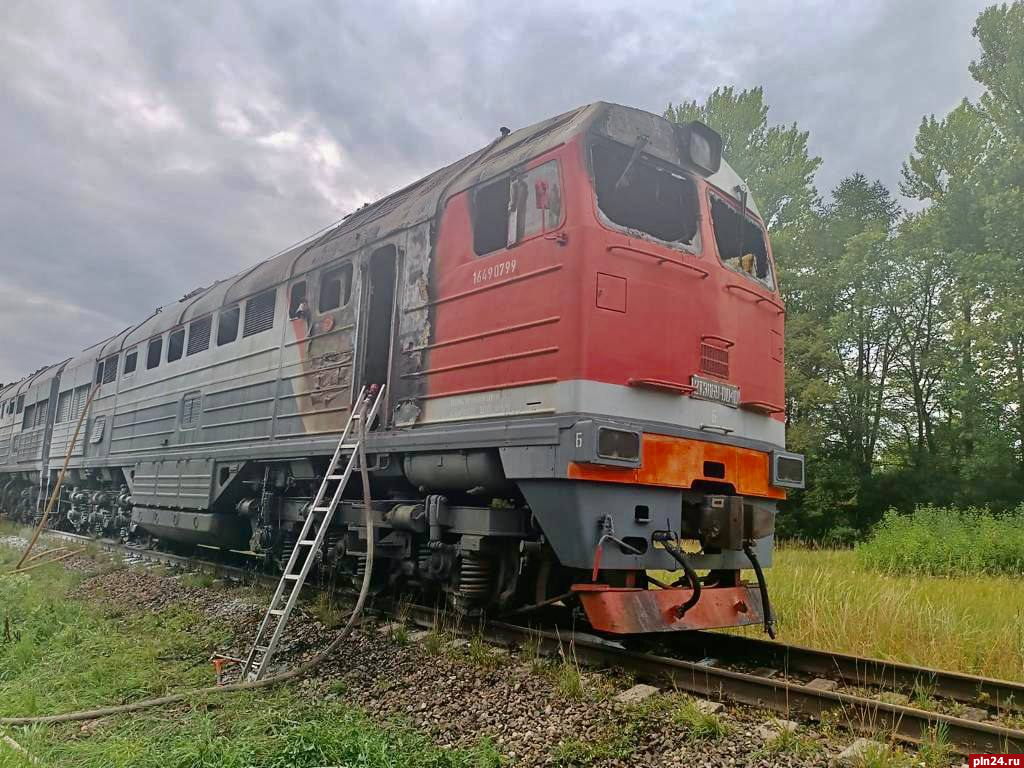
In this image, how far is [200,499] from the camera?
9273 mm

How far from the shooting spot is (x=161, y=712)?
4484mm

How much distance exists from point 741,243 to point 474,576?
139 inches

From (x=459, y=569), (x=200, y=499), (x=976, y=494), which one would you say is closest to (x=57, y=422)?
(x=200, y=499)

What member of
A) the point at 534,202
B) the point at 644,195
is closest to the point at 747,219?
the point at 644,195

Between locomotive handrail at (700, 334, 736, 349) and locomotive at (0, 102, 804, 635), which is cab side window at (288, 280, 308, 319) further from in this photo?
locomotive handrail at (700, 334, 736, 349)

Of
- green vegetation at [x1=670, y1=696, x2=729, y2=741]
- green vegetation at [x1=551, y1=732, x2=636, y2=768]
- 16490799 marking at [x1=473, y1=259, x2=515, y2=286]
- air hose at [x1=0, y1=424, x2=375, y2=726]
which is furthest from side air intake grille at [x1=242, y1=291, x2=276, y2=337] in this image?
green vegetation at [x1=670, y1=696, x2=729, y2=741]

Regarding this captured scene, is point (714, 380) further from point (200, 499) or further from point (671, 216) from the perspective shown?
point (200, 499)

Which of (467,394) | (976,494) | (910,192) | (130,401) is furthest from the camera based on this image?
(910,192)

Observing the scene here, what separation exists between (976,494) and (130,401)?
18.8 meters

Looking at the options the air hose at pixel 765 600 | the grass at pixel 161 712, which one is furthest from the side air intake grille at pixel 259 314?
the air hose at pixel 765 600

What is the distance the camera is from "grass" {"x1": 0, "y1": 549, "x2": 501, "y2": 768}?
12.0 ft

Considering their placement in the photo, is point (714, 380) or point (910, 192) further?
point (910, 192)

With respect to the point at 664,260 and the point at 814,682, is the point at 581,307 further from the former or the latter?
the point at 814,682

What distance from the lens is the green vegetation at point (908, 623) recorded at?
517 centimetres
